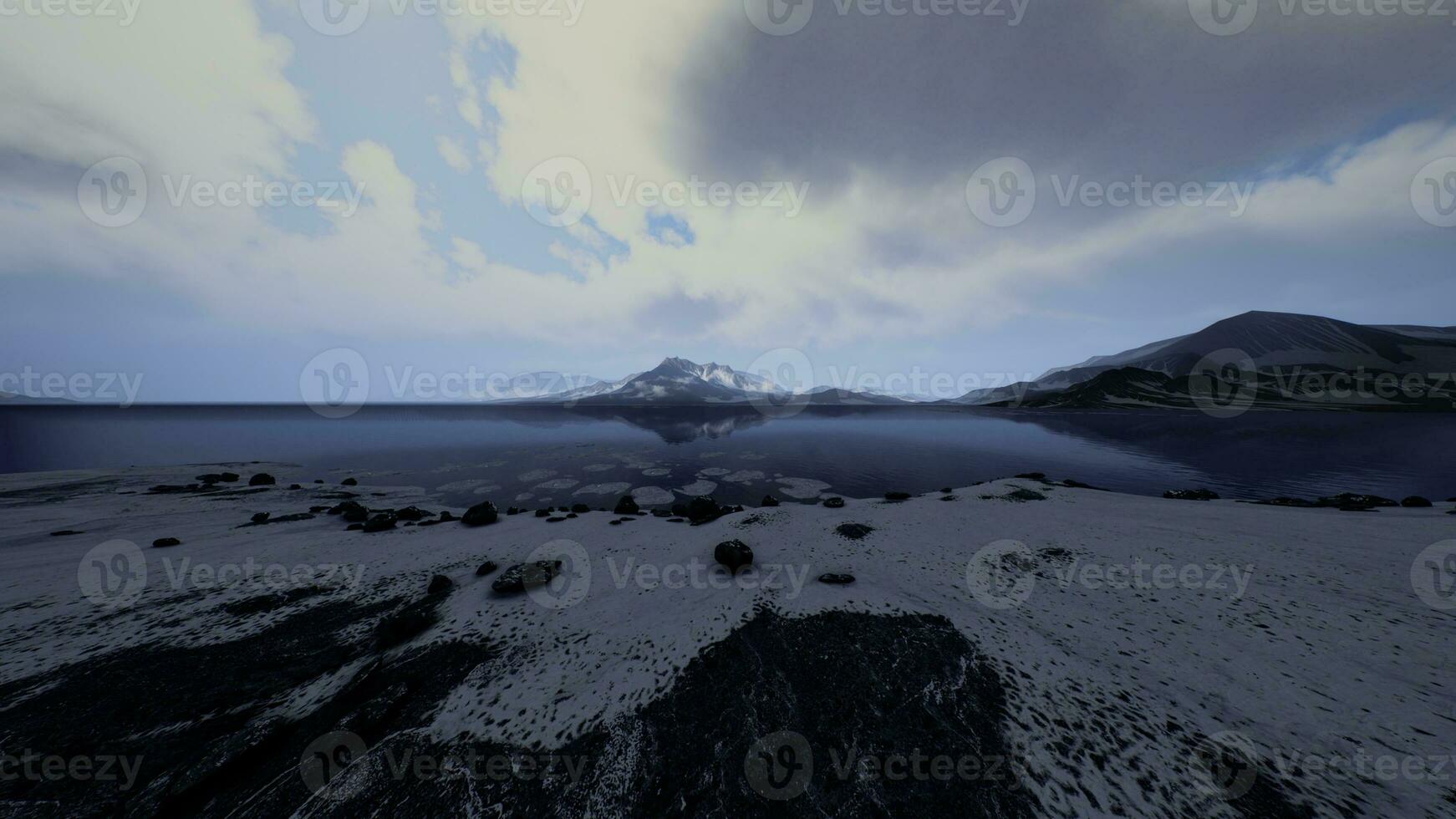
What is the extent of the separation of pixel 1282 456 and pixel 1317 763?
6575 centimetres

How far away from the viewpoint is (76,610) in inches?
540

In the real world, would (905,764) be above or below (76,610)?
below

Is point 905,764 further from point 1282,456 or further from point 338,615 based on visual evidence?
point 1282,456

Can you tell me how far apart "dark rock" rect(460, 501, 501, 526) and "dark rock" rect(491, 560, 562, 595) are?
9.93 metres

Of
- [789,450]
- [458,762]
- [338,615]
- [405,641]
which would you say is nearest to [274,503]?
[338,615]

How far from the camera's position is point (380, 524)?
23.5 metres

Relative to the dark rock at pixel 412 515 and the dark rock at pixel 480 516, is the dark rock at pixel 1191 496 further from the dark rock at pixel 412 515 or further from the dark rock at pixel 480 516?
the dark rock at pixel 412 515

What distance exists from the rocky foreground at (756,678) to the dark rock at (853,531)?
1242mm

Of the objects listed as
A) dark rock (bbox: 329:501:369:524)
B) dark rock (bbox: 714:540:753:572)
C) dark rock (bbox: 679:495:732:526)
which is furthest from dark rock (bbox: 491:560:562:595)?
dark rock (bbox: 329:501:369:524)

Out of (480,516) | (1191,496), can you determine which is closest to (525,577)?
(480,516)

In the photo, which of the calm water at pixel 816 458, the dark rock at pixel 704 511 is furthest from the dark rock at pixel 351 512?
the dark rock at pixel 704 511

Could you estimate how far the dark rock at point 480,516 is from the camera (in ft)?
79.8

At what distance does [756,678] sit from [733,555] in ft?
20.5

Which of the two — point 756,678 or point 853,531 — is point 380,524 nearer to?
point 756,678
